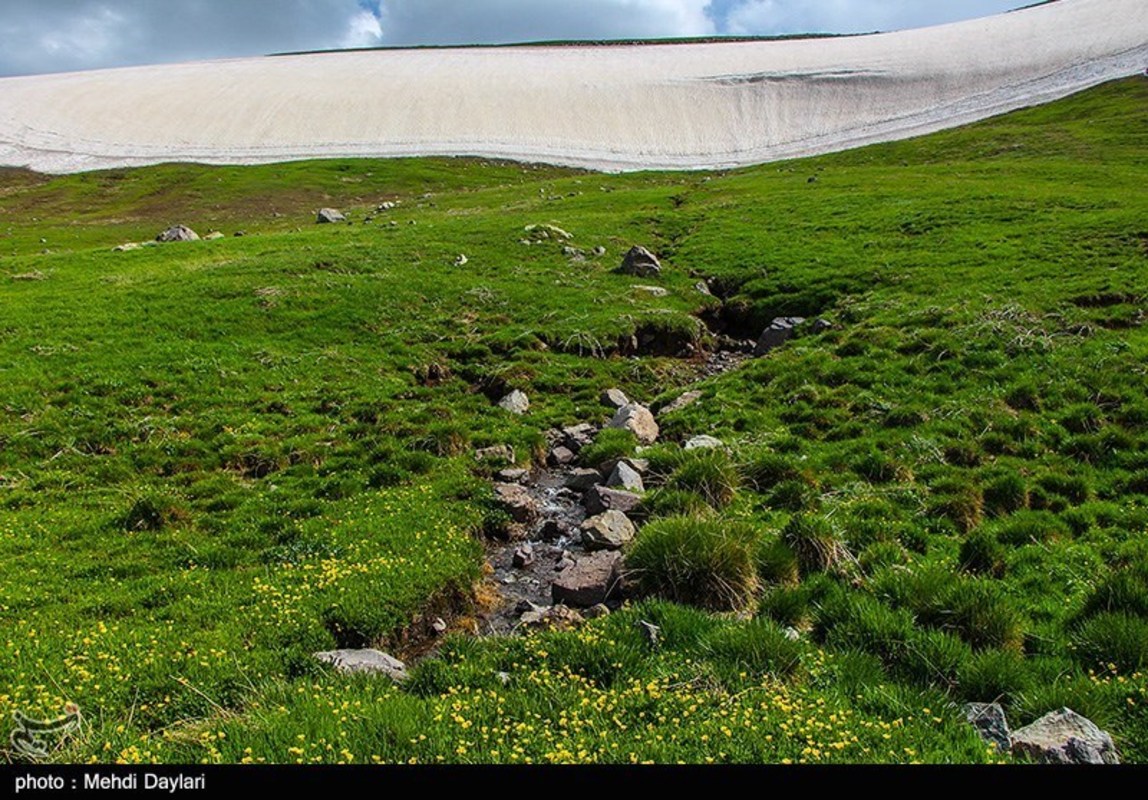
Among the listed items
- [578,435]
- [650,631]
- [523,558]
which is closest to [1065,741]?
[650,631]

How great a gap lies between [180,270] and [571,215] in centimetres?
2632

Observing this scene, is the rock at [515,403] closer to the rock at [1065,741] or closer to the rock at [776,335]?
the rock at [776,335]

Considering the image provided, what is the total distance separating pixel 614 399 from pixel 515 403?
2.95m

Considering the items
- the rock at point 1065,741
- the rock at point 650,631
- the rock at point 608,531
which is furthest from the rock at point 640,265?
the rock at point 1065,741

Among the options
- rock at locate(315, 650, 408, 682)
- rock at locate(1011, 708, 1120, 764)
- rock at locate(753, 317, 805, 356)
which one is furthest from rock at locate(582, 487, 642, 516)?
rock at locate(753, 317, 805, 356)

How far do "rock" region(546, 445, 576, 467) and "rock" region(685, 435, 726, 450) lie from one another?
9.66ft

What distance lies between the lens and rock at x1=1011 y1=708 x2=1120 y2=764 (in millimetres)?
5766

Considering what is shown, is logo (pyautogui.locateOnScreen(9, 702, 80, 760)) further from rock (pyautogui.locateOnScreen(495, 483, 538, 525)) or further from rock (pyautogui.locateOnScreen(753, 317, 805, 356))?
rock (pyautogui.locateOnScreen(753, 317, 805, 356))

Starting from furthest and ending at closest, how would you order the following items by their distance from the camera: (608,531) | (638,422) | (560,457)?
(638,422), (560,457), (608,531)

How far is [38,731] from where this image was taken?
6.48 metres

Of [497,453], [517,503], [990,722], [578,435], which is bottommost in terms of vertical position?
[578,435]

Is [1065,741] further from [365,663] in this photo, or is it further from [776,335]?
[776,335]

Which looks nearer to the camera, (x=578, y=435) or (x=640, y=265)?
(x=578, y=435)

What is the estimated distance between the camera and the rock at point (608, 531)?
11.8 m
